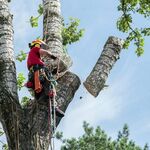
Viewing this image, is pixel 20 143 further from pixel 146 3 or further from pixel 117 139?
pixel 117 139

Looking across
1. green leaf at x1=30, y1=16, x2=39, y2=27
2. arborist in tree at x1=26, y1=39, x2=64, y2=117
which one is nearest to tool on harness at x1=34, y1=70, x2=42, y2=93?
arborist in tree at x1=26, y1=39, x2=64, y2=117

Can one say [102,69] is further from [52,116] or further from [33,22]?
[33,22]

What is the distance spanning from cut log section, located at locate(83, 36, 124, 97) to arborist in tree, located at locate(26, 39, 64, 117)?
1.88 feet

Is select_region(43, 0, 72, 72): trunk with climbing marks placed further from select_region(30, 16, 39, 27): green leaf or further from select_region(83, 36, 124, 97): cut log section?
select_region(30, 16, 39, 27): green leaf

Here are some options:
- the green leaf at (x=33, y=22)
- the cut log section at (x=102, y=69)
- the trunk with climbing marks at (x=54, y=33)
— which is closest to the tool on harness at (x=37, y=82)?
the trunk with climbing marks at (x=54, y=33)

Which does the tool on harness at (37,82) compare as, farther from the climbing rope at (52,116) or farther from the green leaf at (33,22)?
the green leaf at (33,22)

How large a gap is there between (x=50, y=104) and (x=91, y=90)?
0.80m

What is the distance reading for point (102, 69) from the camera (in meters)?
6.75

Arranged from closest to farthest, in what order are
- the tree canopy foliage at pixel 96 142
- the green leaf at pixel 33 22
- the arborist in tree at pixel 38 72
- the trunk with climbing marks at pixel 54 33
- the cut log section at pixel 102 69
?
1. the arborist in tree at pixel 38 72
2. the cut log section at pixel 102 69
3. the trunk with climbing marks at pixel 54 33
4. the green leaf at pixel 33 22
5. the tree canopy foliage at pixel 96 142

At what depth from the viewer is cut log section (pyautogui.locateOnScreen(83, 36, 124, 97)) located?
266 inches

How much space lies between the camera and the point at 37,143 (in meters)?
6.05

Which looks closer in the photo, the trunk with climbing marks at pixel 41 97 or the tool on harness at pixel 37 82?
Answer: the trunk with climbing marks at pixel 41 97

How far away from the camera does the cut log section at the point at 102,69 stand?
6.75m

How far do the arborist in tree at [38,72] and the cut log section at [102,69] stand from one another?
574 millimetres
